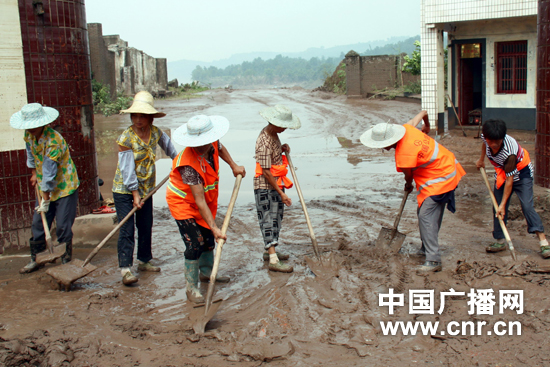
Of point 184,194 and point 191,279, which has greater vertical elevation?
point 184,194

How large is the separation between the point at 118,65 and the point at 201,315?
75.5 feet

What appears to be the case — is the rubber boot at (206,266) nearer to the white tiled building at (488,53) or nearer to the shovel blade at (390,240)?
the shovel blade at (390,240)

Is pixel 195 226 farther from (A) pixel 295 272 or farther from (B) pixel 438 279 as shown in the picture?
(B) pixel 438 279

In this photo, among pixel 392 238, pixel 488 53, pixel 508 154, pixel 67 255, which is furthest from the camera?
pixel 488 53

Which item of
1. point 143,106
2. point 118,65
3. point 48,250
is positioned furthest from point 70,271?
point 118,65

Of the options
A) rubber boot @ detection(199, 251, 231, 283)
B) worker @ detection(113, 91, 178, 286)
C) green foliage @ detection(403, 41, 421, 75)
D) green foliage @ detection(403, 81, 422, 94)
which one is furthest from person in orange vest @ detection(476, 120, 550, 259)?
green foliage @ detection(403, 81, 422, 94)

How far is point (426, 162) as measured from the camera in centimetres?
477

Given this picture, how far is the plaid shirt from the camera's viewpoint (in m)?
5.05

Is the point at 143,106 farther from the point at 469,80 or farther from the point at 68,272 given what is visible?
the point at 469,80

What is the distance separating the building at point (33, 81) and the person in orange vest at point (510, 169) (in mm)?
4511

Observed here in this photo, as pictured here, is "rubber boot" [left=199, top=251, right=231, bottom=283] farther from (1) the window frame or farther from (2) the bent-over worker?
(1) the window frame

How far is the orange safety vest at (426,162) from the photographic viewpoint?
4.70 m

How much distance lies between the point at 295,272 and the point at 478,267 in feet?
5.53

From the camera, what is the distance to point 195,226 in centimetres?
445
